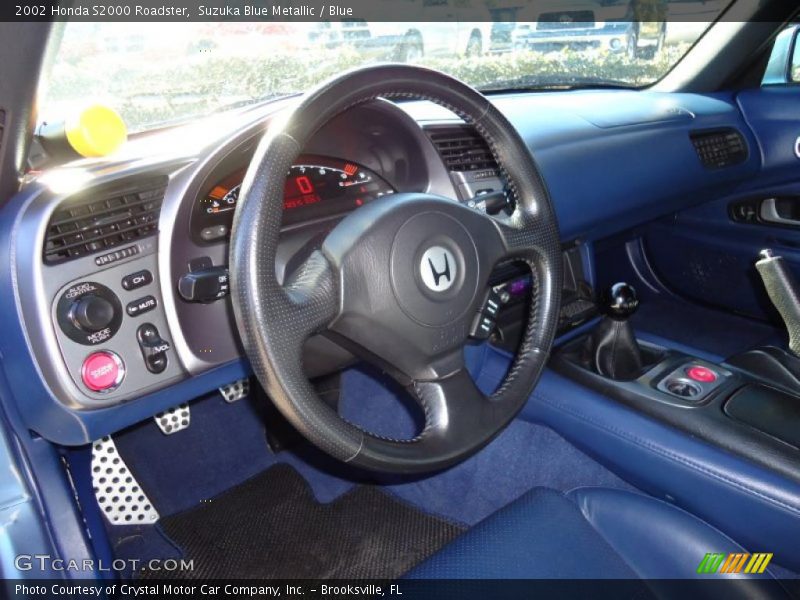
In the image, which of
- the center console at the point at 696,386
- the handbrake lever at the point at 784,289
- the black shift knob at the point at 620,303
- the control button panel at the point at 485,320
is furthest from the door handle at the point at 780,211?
the control button panel at the point at 485,320

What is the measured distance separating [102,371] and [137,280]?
0.17m

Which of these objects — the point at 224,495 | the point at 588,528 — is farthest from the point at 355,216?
the point at 224,495

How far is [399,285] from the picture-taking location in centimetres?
111

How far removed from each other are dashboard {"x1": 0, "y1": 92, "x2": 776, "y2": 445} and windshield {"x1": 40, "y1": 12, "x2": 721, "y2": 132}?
11 cm

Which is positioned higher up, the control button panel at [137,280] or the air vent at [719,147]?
the control button panel at [137,280]

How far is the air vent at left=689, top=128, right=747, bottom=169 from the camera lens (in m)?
2.40

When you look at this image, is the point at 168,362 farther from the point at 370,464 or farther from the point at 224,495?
the point at 224,495

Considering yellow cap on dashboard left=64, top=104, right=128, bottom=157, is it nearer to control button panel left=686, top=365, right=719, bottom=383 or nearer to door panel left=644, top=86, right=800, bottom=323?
control button panel left=686, top=365, right=719, bottom=383

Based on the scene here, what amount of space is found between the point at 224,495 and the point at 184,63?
1247 millimetres

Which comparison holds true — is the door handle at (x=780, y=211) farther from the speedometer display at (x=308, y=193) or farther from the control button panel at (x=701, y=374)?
the speedometer display at (x=308, y=193)

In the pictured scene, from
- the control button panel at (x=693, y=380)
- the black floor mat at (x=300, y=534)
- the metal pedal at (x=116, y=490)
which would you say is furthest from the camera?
the metal pedal at (x=116, y=490)

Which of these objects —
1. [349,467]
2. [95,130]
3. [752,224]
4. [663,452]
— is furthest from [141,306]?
[752,224]

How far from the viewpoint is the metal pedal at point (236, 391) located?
201 cm

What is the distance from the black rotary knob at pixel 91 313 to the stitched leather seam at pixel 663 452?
1066 mm
